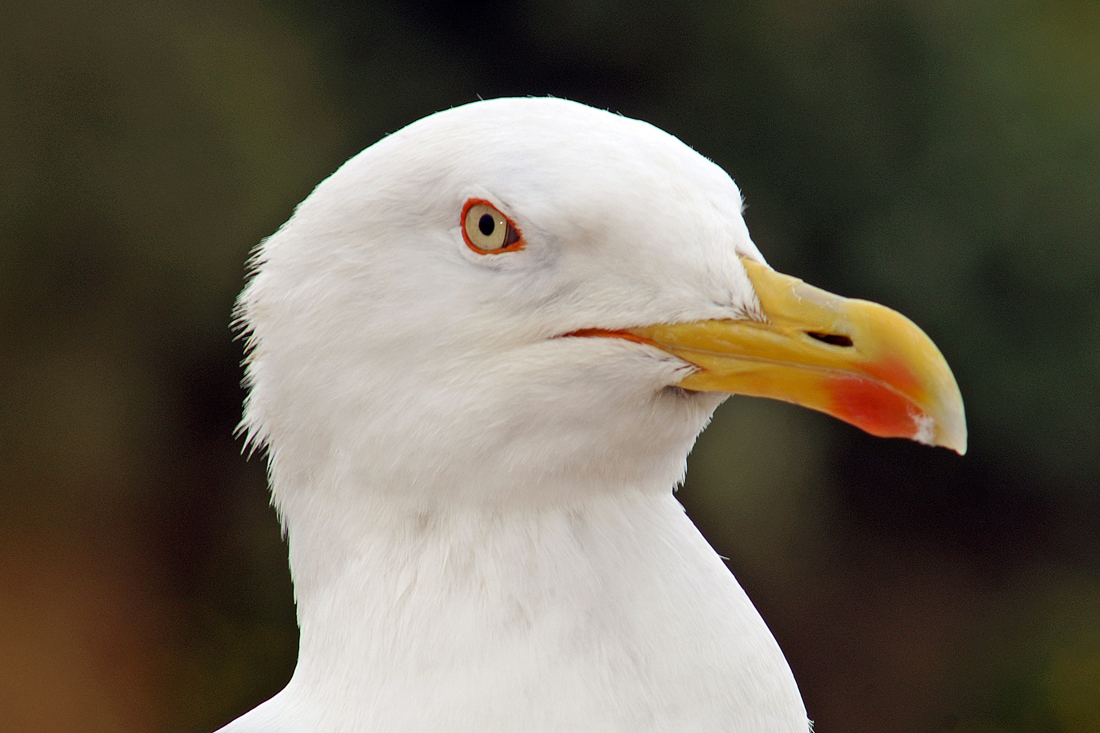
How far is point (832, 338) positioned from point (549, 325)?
0.91 ft

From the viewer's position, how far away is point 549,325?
1.20 m

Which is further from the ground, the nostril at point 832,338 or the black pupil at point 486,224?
the black pupil at point 486,224

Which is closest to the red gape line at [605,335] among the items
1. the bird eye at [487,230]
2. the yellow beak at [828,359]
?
the yellow beak at [828,359]

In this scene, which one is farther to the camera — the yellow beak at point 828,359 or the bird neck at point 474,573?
the bird neck at point 474,573

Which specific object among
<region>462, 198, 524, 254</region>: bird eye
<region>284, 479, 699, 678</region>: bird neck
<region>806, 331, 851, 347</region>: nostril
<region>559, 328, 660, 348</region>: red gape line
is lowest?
<region>284, 479, 699, 678</region>: bird neck

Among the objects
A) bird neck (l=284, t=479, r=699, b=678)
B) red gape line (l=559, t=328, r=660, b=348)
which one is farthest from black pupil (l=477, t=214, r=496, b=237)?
bird neck (l=284, t=479, r=699, b=678)

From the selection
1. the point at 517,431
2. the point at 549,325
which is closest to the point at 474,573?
the point at 517,431

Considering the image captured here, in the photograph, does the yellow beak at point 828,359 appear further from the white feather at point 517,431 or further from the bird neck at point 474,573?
the bird neck at point 474,573

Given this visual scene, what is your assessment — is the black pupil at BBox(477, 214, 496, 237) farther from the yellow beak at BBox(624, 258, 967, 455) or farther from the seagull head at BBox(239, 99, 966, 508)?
the yellow beak at BBox(624, 258, 967, 455)

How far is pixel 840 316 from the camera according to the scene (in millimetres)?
1147

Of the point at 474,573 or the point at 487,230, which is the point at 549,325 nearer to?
the point at 487,230

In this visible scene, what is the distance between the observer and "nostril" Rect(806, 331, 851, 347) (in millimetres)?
1146

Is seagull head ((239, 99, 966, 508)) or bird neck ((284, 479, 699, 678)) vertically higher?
seagull head ((239, 99, 966, 508))

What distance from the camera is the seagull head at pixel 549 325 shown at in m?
1.15
